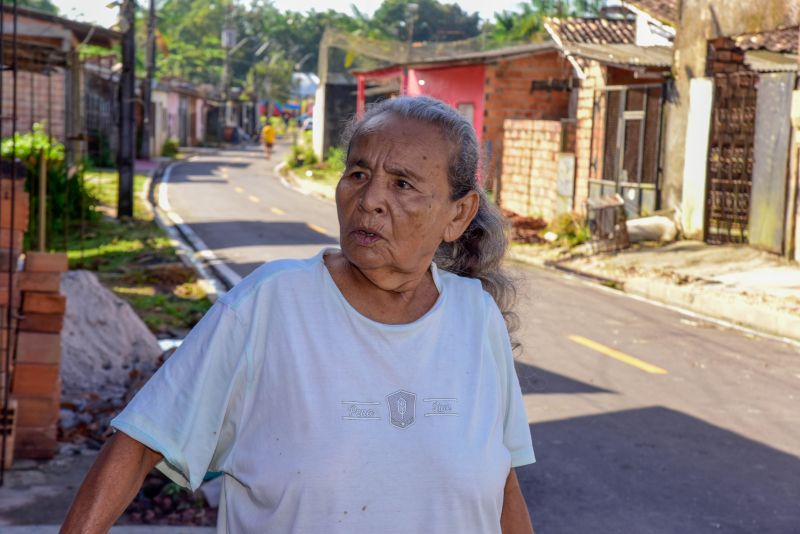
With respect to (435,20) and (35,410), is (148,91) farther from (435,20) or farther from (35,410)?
(435,20)

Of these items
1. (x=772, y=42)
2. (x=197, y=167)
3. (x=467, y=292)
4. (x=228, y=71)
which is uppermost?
(x=228, y=71)

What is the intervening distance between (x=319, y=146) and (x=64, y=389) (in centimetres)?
4153

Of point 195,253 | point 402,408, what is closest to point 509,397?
point 402,408

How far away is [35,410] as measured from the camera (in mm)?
6363

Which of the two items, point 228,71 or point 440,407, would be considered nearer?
point 440,407

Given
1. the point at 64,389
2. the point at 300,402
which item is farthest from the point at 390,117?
the point at 64,389

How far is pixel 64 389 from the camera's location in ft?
25.8

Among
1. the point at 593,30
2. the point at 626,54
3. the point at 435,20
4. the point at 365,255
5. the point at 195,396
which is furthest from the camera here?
the point at 435,20

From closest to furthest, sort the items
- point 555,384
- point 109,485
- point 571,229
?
point 109,485 < point 555,384 < point 571,229

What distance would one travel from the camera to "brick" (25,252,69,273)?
6.45 metres

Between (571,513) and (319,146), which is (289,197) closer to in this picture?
(319,146)

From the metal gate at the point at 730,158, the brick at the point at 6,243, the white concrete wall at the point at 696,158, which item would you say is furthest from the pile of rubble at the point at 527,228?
the brick at the point at 6,243

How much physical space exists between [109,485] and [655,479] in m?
4.92

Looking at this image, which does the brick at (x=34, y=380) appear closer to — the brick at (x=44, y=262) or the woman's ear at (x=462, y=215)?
the brick at (x=44, y=262)
